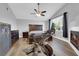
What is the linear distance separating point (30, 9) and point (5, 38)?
790 mm

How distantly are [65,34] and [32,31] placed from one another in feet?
2.27

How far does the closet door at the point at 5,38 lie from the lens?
6.43ft

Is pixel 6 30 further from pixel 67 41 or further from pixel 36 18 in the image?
pixel 67 41

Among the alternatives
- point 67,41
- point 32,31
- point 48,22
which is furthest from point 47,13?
point 67,41

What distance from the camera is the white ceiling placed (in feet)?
6.38

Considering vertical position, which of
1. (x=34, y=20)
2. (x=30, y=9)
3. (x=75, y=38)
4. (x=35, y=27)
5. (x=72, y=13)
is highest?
(x=30, y=9)

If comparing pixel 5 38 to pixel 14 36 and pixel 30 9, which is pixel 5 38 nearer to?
pixel 14 36

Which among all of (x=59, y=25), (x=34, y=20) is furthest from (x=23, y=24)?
(x=59, y=25)

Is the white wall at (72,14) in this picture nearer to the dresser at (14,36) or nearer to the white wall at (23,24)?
the white wall at (23,24)

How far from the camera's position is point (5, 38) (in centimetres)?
206

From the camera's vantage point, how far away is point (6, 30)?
2.06 m

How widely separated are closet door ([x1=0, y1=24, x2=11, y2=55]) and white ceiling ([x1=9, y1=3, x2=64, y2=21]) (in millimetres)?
340

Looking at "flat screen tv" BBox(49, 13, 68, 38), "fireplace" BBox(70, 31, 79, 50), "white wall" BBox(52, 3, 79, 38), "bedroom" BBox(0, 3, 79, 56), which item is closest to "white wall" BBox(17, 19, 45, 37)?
"bedroom" BBox(0, 3, 79, 56)

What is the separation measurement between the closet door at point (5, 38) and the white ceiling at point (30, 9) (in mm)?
340
